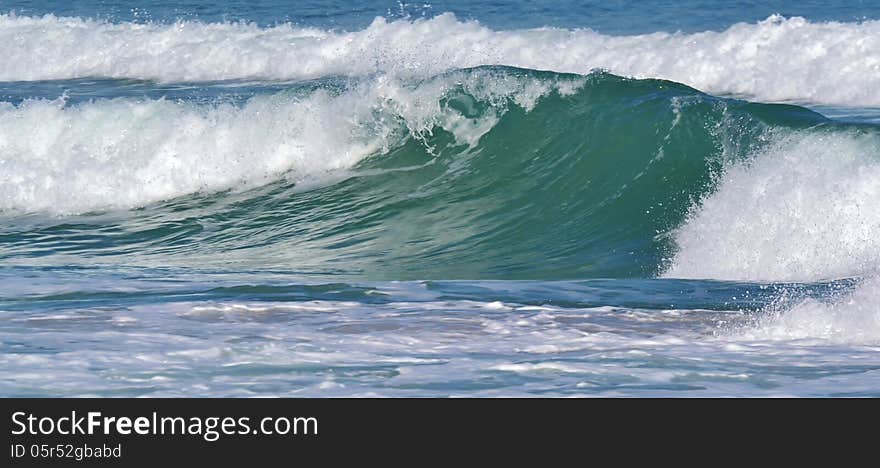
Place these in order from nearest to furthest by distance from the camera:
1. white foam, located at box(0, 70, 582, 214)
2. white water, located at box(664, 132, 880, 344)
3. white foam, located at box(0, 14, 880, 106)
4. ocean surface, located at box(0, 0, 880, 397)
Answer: ocean surface, located at box(0, 0, 880, 397), white water, located at box(664, 132, 880, 344), white foam, located at box(0, 70, 582, 214), white foam, located at box(0, 14, 880, 106)

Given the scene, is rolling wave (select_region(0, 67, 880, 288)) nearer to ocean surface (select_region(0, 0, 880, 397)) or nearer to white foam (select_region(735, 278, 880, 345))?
ocean surface (select_region(0, 0, 880, 397))

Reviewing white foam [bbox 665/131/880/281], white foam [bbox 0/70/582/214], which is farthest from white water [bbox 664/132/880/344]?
white foam [bbox 0/70/582/214]

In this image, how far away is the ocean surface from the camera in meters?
5.10

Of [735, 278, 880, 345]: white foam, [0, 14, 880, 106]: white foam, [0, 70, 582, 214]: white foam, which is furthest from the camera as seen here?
[0, 14, 880, 106]: white foam

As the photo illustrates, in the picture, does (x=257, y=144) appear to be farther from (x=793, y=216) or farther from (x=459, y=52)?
(x=459, y=52)

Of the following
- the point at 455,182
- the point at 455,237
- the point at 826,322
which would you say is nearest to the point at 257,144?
the point at 455,182

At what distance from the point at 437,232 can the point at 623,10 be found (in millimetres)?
20003

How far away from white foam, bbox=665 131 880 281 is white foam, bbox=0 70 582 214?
3328 mm

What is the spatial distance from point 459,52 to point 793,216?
53.7 ft

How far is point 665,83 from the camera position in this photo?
12.5 metres

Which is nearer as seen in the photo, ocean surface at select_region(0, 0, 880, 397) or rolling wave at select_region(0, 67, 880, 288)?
ocean surface at select_region(0, 0, 880, 397)

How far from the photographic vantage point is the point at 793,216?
8.91 metres

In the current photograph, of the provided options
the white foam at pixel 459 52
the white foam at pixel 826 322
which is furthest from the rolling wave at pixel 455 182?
the white foam at pixel 459 52
